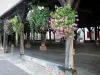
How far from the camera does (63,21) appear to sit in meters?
8.12

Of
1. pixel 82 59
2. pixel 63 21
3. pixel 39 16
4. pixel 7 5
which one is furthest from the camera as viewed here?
pixel 7 5

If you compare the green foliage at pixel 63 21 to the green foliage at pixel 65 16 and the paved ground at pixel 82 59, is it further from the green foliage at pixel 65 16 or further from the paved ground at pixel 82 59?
the paved ground at pixel 82 59

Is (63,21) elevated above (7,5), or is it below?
below

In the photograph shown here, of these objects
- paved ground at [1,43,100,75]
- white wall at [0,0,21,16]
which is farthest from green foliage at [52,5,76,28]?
white wall at [0,0,21,16]

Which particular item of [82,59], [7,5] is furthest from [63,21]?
[7,5]

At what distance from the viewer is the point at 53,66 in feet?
33.7

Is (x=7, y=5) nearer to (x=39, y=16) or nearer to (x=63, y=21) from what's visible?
(x=39, y=16)

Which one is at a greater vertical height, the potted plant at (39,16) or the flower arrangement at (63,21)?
the potted plant at (39,16)

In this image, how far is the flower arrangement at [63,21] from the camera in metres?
8.10

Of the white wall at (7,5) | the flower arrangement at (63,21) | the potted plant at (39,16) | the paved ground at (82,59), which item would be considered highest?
the white wall at (7,5)

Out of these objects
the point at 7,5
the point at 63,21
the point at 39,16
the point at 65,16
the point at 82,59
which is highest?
the point at 7,5

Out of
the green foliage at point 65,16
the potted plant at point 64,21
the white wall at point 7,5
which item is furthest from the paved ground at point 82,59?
the white wall at point 7,5

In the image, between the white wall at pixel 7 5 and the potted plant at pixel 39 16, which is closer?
the potted plant at pixel 39 16

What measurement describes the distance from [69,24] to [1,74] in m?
3.67
